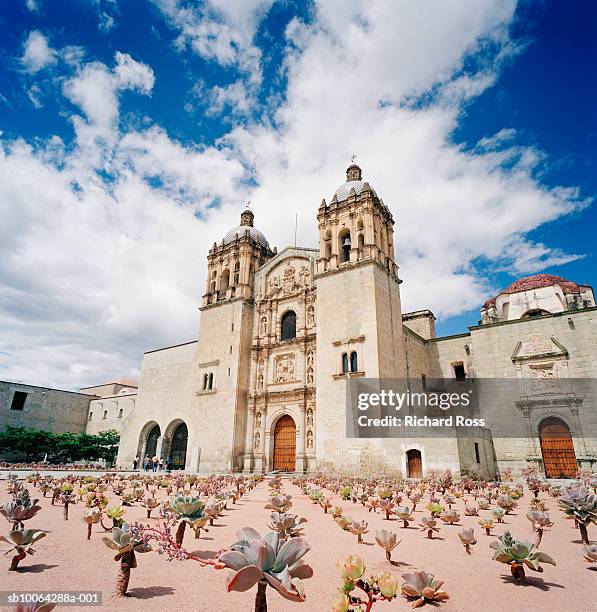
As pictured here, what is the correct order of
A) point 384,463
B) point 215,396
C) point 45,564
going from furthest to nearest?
point 215,396, point 384,463, point 45,564

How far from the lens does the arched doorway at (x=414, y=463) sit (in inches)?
647

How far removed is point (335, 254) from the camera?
23.1 metres

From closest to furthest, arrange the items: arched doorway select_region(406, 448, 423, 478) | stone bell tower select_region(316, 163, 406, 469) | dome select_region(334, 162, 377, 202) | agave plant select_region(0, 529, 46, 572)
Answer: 1. agave plant select_region(0, 529, 46, 572)
2. arched doorway select_region(406, 448, 423, 478)
3. stone bell tower select_region(316, 163, 406, 469)
4. dome select_region(334, 162, 377, 202)

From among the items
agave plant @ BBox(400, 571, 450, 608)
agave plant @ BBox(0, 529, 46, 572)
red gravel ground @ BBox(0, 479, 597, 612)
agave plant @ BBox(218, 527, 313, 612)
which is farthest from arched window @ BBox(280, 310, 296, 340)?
agave plant @ BBox(218, 527, 313, 612)

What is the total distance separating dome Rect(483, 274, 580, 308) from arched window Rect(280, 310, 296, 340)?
1319 centimetres

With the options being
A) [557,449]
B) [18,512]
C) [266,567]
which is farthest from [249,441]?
[266,567]

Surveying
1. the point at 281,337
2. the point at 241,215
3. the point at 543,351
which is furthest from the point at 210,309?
the point at 543,351

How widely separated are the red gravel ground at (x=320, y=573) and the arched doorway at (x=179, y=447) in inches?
817

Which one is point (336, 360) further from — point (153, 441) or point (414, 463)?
point (153, 441)

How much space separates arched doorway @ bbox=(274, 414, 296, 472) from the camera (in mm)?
21816

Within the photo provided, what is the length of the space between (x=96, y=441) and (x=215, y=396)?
42.2 ft

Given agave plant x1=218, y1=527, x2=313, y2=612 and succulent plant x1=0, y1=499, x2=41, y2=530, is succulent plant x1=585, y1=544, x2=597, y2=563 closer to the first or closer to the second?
agave plant x1=218, y1=527, x2=313, y2=612

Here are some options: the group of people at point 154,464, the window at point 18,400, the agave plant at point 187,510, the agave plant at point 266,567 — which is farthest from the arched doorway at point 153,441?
the agave plant at point 266,567

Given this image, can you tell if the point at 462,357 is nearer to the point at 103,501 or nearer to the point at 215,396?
the point at 215,396
